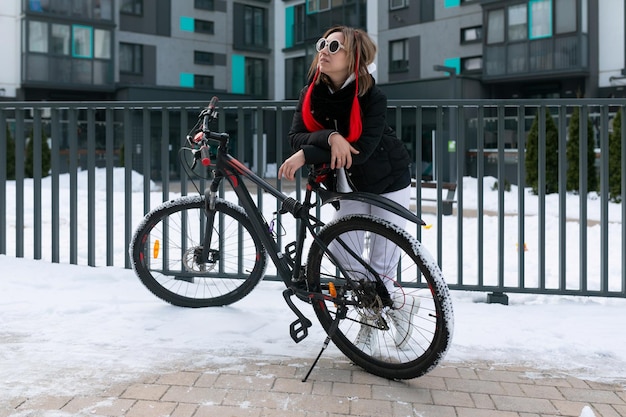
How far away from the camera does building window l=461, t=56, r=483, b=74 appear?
30422 millimetres

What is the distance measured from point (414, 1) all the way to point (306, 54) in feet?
19.4

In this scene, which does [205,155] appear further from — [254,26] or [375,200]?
[254,26]

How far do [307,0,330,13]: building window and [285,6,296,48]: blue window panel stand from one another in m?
2.00

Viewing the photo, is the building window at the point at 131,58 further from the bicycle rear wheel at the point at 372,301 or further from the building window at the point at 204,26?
the bicycle rear wheel at the point at 372,301

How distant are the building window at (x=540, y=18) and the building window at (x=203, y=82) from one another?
17600 millimetres

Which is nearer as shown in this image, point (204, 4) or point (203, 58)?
point (204, 4)

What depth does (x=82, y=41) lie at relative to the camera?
3219 centimetres

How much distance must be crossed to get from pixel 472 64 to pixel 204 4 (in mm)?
15698

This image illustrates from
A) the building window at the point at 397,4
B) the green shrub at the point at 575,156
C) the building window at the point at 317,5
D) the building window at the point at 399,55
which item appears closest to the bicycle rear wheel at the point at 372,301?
the green shrub at the point at 575,156

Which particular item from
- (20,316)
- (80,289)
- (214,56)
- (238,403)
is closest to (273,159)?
(80,289)

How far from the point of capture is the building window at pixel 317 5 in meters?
34.5

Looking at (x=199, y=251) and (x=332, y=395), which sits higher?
(x=199, y=251)

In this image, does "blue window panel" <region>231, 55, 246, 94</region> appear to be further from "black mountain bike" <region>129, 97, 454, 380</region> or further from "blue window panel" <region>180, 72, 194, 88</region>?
"black mountain bike" <region>129, 97, 454, 380</region>

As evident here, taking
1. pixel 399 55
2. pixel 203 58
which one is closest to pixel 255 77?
pixel 203 58
